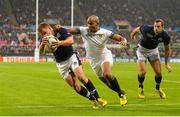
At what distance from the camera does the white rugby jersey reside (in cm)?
1427

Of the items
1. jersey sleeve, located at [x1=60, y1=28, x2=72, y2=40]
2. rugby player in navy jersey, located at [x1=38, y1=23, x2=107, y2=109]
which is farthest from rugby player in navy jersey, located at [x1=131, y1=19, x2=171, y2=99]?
jersey sleeve, located at [x1=60, y1=28, x2=72, y2=40]

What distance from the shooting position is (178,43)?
66.8 m

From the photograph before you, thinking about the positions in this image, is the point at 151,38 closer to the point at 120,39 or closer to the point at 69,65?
the point at 120,39

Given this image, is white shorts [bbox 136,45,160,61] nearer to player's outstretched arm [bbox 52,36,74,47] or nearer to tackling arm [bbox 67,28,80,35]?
tackling arm [bbox 67,28,80,35]

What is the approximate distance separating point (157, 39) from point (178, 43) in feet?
→ 168

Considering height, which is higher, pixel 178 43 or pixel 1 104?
pixel 1 104

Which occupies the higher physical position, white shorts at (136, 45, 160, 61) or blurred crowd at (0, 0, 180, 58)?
white shorts at (136, 45, 160, 61)

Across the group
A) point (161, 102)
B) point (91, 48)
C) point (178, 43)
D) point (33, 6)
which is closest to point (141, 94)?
point (161, 102)

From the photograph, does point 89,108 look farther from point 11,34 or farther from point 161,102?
point 11,34

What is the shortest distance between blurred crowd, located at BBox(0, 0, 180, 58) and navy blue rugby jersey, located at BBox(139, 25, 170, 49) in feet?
141

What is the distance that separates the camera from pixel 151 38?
16.6 m

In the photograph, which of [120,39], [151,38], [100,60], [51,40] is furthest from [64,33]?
[151,38]

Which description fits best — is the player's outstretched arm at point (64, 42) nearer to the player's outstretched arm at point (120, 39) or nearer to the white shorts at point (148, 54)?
the player's outstretched arm at point (120, 39)

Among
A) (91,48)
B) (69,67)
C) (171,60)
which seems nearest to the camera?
(69,67)
